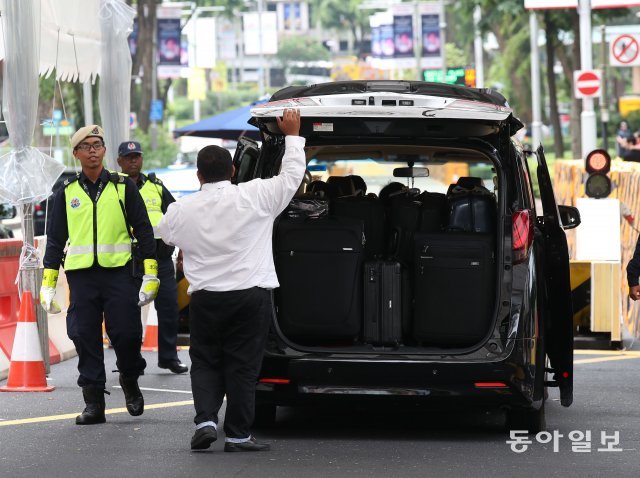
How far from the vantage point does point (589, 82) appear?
26.7 metres

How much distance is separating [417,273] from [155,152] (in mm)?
41508

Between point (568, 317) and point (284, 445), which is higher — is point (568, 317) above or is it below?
above

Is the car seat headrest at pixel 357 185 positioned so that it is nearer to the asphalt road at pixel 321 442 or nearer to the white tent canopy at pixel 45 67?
the asphalt road at pixel 321 442

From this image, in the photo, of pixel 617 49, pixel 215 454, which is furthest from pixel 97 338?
pixel 617 49

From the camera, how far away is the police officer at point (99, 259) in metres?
9.24

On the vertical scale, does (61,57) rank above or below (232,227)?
above

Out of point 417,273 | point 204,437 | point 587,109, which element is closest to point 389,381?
point 417,273

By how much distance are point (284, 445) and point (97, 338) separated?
1.47 meters

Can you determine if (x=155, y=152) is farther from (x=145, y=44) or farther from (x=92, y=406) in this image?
(x=92, y=406)

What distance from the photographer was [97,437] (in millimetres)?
8898

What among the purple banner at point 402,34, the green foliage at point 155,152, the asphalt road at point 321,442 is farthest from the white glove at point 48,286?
the purple banner at point 402,34

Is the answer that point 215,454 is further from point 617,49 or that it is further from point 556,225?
point 617,49

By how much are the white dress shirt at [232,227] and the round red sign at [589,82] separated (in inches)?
757

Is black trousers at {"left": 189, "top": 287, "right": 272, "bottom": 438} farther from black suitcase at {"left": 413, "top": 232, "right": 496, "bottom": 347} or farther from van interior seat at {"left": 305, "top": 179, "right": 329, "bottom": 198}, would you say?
van interior seat at {"left": 305, "top": 179, "right": 329, "bottom": 198}
